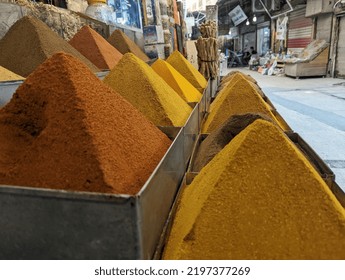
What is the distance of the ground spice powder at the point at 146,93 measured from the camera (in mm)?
1169

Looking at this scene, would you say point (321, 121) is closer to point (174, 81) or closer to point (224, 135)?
point (174, 81)

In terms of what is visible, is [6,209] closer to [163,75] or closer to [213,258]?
[213,258]

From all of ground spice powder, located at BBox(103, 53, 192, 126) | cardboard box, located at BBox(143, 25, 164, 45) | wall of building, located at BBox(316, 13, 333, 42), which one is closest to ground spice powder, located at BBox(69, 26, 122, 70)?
ground spice powder, located at BBox(103, 53, 192, 126)

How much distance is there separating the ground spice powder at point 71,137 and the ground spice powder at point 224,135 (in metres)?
0.21

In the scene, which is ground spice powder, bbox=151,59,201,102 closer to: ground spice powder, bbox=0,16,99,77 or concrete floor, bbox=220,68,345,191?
ground spice powder, bbox=0,16,99,77

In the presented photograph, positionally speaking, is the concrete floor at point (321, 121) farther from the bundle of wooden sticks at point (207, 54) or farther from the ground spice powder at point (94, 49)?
the ground spice powder at point (94, 49)

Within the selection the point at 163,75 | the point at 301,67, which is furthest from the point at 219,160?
the point at 301,67

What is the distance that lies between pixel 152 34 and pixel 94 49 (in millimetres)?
985

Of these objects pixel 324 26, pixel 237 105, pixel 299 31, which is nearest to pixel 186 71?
pixel 237 105

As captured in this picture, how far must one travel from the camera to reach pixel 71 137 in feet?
2.10

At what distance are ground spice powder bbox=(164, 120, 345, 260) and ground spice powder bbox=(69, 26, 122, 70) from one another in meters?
1.52

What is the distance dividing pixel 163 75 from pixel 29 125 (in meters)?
1.17

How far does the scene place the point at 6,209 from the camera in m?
0.51

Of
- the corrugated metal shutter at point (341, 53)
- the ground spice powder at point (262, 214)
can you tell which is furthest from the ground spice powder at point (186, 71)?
the corrugated metal shutter at point (341, 53)
